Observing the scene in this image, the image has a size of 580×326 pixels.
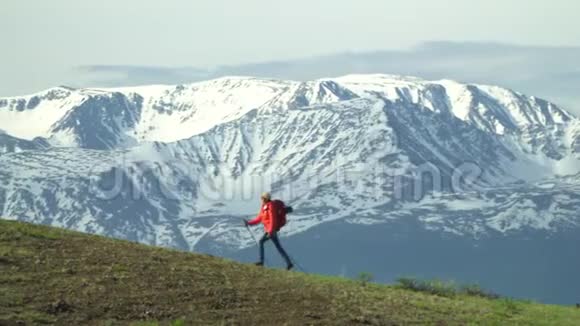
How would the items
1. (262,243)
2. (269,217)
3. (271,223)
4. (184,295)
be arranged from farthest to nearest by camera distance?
1. (262,243)
2. (269,217)
3. (271,223)
4. (184,295)

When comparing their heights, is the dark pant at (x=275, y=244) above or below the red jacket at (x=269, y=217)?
below

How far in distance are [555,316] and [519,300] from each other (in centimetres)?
322

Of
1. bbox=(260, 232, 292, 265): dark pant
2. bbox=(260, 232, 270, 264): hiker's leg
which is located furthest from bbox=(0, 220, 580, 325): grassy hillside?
bbox=(260, 232, 270, 264): hiker's leg

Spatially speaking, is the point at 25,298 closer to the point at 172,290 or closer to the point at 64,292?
the point at 64,292

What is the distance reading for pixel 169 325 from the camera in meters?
25.5

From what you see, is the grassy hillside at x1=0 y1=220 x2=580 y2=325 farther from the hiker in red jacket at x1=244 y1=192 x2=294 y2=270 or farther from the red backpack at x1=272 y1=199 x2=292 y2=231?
the red backpack at x1=272 y1=199 x2=292 y2=231

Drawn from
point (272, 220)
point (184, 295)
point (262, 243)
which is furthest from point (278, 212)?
point (184, 295)

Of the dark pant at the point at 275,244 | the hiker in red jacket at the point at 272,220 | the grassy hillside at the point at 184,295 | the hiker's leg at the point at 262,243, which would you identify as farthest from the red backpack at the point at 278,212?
the grassy hillside at the point at 184,295

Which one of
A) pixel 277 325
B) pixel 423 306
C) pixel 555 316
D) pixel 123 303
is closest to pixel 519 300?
pixel 555 316

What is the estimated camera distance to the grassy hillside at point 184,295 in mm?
26344

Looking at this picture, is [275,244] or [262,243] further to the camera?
→ [262,243]

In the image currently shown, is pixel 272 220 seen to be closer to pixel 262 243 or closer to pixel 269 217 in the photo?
pixel 269 217

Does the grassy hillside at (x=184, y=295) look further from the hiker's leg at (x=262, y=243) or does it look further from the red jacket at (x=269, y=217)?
the hiker's leg at (x=262, y=243)

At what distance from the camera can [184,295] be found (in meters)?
28.3
